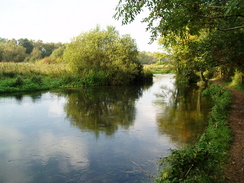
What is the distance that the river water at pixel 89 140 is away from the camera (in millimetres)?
5875

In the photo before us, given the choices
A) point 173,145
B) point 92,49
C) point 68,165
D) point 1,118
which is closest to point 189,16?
point 173,145

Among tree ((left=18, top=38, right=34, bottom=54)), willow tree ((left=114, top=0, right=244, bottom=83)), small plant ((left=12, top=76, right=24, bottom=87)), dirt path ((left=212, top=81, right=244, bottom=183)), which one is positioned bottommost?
dirt path ((left=212, top=81, right=244, bottom=183))

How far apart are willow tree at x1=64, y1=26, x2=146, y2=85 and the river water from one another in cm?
1402

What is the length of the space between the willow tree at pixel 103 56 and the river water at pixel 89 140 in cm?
1402

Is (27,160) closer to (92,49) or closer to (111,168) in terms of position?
(111,168)

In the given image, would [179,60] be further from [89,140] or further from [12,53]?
[12,53]

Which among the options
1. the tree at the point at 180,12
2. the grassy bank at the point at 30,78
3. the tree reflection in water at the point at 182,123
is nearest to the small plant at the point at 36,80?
the grassy bank at the point at 30,78

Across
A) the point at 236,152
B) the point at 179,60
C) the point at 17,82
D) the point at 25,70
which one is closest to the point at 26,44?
the point at 25,70

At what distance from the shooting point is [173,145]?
773cm

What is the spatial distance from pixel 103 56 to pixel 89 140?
21.8m

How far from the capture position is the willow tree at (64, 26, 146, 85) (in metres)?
27.7

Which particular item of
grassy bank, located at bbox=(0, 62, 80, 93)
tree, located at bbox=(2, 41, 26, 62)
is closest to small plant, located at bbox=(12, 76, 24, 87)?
grassy bank, located at bbox=(0, 62, 80, 93)

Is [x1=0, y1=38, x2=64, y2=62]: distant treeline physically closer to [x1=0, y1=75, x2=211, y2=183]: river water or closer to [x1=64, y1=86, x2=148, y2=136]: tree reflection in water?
[x1=64, y1=86, x2=148, y2=136]: tree reflection in water

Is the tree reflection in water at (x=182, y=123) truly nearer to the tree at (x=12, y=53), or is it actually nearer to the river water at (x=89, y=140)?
the river water at (x=89, y=140)
